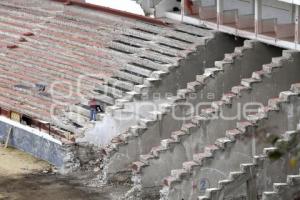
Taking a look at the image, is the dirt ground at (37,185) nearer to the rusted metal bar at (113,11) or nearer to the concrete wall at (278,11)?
the rusted metal bar at (113,11)

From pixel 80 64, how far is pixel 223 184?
393 inches

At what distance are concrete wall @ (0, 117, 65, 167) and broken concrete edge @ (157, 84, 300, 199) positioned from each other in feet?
14.4

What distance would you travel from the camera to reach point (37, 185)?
26.4 meters

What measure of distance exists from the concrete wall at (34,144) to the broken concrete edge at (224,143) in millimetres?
4378

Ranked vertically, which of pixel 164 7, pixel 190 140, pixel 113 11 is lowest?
pixel 190 140

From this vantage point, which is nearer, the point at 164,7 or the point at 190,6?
the point at 190,6

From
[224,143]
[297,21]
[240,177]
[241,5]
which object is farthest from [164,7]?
[240,177]

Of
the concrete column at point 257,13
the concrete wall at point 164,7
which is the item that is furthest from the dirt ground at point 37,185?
the concrete wall at point 164,7

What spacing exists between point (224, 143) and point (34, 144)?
671 centimetres

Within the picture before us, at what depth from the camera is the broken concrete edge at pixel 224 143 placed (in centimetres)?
2338

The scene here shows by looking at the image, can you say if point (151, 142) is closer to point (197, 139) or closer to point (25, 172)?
point (197, 139)

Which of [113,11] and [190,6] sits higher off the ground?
[190,6]

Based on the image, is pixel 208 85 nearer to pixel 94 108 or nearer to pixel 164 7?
pixel 94 108

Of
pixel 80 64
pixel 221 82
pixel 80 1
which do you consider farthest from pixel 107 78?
pixel 80 1
